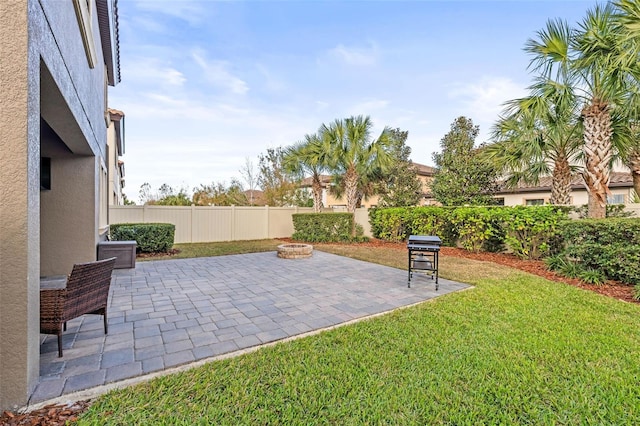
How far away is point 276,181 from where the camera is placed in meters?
21.5

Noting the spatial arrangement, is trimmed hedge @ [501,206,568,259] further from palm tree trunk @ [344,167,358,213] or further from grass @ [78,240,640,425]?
palm tree trunk @ [344,167,358,213]

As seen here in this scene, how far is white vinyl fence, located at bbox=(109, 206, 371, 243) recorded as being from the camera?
12.3 metres

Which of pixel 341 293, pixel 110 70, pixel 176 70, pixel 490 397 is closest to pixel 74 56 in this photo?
pixel 341 293

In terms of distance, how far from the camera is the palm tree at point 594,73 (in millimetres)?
6688

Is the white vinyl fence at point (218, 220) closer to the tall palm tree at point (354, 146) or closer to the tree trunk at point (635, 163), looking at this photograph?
the tall palm tree at point (354, 146)

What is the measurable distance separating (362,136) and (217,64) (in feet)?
22.5

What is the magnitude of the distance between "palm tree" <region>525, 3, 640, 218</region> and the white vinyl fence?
30.6 feet

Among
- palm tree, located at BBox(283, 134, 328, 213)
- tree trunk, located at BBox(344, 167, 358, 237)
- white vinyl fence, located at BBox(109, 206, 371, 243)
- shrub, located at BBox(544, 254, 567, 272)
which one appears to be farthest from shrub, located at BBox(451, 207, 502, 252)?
palm tree, located at BBox(283, 134, 328, 213)

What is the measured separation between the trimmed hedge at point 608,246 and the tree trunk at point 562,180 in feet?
13.0

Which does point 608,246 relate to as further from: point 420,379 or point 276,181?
point 276,181

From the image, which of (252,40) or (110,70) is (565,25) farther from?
(110,70)

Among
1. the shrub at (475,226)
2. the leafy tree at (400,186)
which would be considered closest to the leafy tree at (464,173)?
the leafy tree at (400,186)

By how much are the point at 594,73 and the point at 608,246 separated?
13.7 feet

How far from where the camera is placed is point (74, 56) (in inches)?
159
